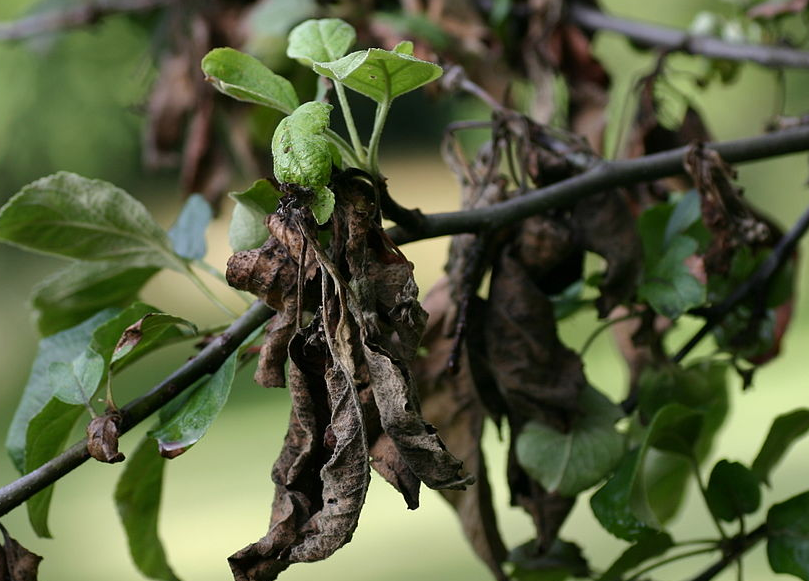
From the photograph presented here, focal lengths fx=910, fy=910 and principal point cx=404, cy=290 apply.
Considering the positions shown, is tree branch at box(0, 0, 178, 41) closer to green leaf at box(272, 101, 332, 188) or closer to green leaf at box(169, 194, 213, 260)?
green leaf at box(169, 194, 213, 260)

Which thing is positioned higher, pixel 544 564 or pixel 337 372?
pixel 337 372

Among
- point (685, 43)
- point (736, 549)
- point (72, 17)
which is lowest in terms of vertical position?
point (736, 549)

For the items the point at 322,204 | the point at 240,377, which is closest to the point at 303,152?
the point at 322,204

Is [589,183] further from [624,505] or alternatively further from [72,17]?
[72,17]

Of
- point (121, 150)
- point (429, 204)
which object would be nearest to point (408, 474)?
point (121, 150)

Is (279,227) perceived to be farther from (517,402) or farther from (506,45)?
(506,45)

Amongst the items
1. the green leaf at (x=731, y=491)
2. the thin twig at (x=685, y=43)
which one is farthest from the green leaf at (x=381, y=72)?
the thin twig at (x=685, y=43)
